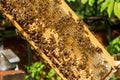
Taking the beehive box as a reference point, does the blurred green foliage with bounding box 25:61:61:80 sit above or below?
below

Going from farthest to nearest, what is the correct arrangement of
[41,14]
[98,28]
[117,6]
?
[98,28] < [117,6] < [41,14]

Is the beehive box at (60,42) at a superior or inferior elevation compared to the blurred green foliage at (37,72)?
superior

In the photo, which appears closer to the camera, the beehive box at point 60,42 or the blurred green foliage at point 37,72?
the beehive box at point 60,42

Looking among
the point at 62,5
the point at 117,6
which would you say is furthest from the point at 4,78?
the point at 117,6

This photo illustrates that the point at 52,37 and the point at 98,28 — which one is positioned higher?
the point at 52,37

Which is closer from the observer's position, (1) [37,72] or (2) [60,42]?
(2) [60,42]

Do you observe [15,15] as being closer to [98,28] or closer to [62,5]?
[62,5]

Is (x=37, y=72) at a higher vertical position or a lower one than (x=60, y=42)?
lower

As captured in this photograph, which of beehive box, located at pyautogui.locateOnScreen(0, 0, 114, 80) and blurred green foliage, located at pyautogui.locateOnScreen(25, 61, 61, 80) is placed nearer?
beehive box, located at pyautogui.locateOnScreen(0, 0, 114, 80)
